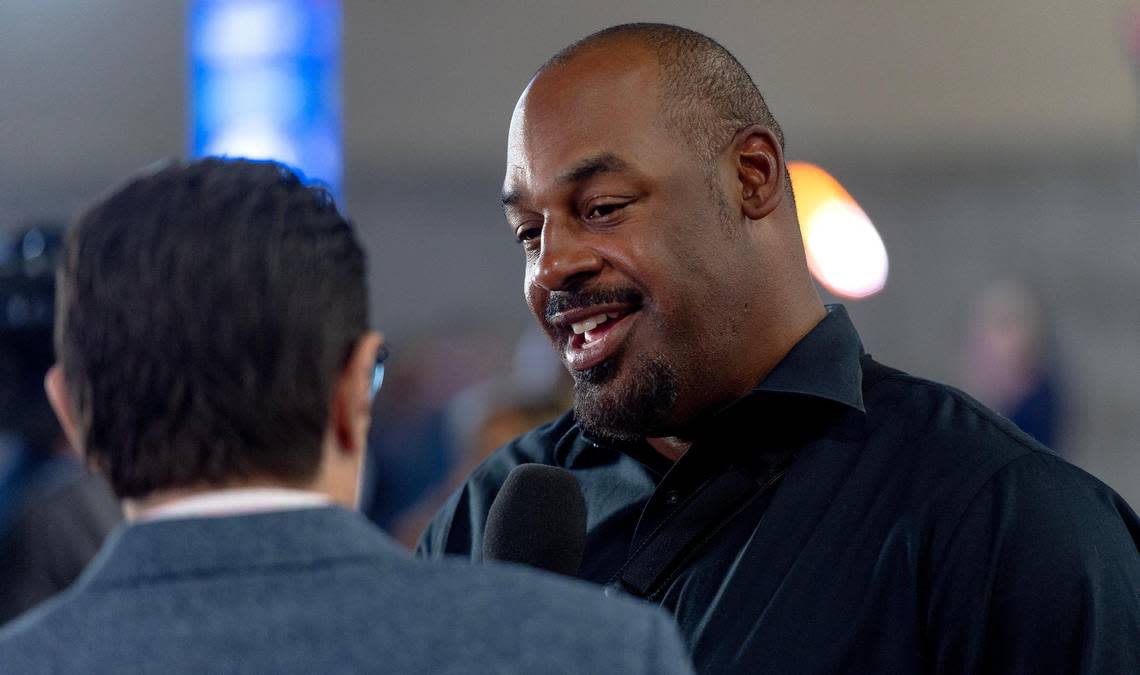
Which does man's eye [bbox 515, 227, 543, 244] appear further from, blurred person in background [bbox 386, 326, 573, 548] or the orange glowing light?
blurred person in background [bbox 386, 326, 573, 548]

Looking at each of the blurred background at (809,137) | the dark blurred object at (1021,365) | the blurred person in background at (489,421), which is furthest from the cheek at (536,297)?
the blurred background at (809,137)

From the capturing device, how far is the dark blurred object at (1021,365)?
6.27 metres

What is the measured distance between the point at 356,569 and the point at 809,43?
902 centimetres

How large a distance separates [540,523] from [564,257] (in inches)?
15.7

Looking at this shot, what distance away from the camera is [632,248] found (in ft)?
6.52

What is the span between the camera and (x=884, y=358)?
8.83 meters

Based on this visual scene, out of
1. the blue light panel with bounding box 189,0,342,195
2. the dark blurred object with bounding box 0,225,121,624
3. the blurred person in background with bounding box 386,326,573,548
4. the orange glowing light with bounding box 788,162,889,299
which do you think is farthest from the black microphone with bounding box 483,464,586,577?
the blue light panel with bounding box 189,0,342,195

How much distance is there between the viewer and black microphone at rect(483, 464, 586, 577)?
70.7 inches

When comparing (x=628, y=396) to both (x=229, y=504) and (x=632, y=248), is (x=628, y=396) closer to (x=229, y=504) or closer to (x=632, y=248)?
(x=632, y=248)

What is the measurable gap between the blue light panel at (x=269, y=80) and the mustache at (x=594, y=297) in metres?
7.46

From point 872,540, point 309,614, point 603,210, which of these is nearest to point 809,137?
point 603,210

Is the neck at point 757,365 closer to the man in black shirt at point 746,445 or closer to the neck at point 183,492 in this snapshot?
the man in black shirt at point 746,445

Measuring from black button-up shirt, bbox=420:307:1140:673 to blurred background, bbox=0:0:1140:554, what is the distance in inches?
240

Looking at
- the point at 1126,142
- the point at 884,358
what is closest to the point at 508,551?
the point at 884,358
